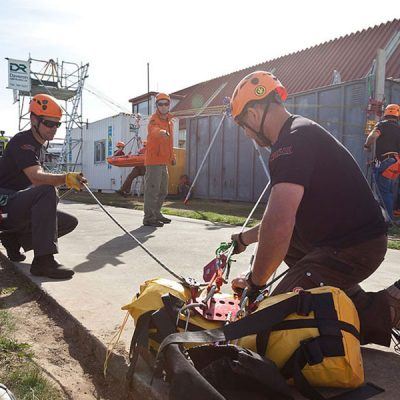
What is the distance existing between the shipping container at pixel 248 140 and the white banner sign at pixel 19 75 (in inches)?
429

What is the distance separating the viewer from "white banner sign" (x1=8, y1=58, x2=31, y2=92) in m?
21.5

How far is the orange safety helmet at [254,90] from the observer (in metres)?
2.34

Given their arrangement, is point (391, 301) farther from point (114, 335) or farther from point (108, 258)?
point (108, 258)

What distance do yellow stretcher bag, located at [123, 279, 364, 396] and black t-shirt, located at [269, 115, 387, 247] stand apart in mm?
489

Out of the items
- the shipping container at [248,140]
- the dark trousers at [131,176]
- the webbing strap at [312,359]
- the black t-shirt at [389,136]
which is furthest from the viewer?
the dark trousers at [131,176]

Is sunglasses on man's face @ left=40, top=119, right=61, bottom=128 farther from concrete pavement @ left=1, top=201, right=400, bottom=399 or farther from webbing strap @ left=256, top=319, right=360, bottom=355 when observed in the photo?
webbing strap @ left=256, top=319, right=360, bottom=355

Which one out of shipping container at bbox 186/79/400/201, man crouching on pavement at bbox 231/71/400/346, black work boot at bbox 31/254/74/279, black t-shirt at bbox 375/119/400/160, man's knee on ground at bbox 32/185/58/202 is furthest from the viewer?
shipping container at bbox 186/79/400/201

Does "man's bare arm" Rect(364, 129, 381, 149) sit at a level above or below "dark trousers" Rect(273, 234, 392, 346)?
above

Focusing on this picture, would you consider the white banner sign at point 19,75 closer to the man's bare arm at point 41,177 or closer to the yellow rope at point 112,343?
the man's bare arm at point 41,177

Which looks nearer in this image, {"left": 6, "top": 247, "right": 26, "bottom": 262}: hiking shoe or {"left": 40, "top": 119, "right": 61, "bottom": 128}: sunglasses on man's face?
{"left": 40, "top": 119, "right": 61, "bottom": 128}: sunglasses on man's face

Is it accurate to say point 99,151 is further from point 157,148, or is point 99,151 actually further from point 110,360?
point 110,360

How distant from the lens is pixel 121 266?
431cm

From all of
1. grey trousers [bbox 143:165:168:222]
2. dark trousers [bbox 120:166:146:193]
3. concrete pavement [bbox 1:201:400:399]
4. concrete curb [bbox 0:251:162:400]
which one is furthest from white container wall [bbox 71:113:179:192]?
concrete curb [bbox 0:251:162:400]

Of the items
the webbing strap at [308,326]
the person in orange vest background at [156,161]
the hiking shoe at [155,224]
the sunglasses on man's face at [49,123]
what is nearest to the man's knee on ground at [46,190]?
the sunglasses on man's face at [49,123]
